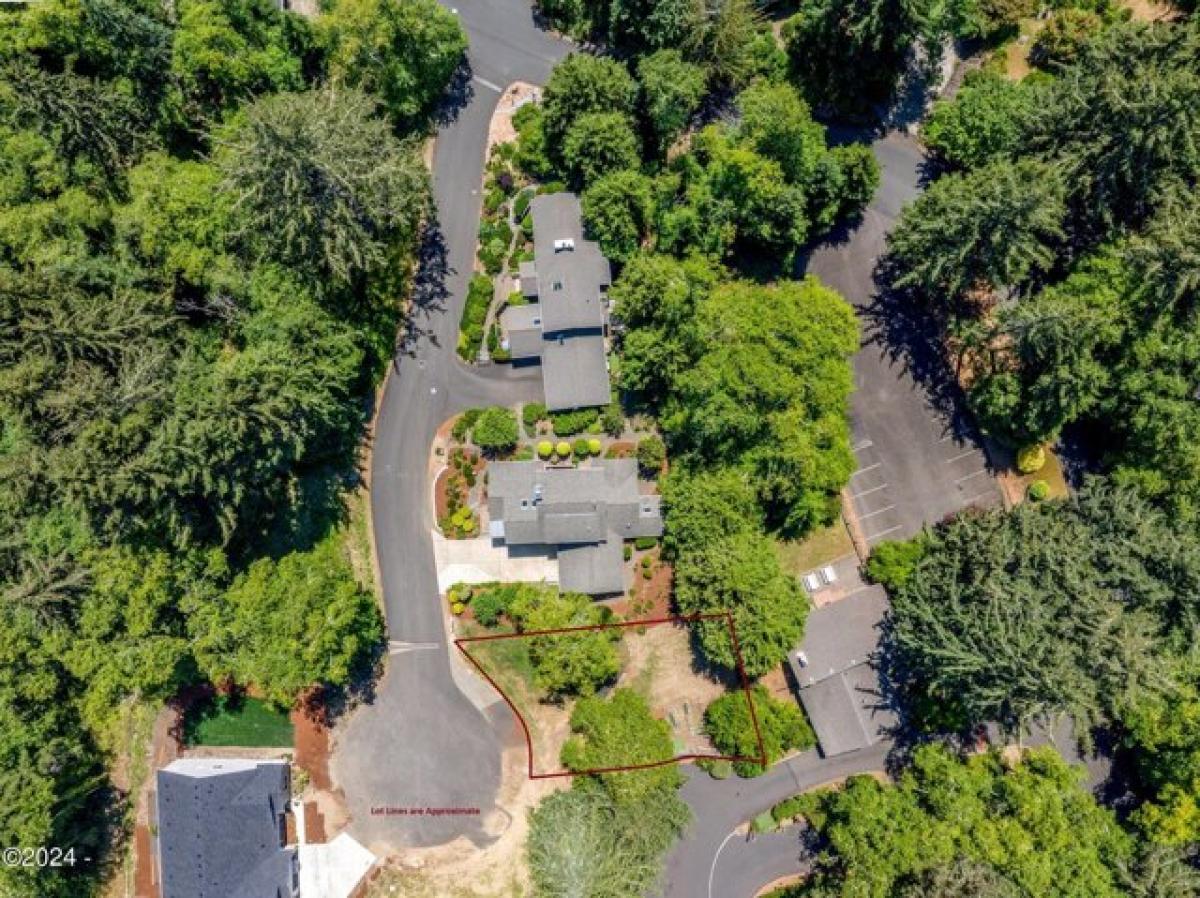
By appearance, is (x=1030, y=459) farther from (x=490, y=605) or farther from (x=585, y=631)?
(x=490, y=605)

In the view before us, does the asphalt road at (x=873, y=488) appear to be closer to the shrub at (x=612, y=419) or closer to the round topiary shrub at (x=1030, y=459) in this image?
the round topiary shrub at (x=1030, y=459)

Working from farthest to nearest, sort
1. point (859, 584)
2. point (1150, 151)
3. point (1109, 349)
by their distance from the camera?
point (859, 584)
point (1109, 349)
point (1150, 151)

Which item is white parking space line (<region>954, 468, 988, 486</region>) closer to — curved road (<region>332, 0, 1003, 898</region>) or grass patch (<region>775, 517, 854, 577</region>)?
curved road (<region>332, 0, 1003, 898</region>)

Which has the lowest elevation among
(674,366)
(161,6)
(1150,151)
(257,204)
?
(674,366)

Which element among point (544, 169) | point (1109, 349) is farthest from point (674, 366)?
point (1109, 349)

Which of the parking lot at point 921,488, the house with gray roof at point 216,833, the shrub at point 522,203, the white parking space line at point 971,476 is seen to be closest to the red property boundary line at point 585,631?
the parking lot at point 921,488

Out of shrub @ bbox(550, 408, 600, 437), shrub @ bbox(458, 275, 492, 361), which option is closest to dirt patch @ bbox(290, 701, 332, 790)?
shrub @ bbox(550, 408, 600, 437)

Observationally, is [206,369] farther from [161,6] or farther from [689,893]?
[689,893]
